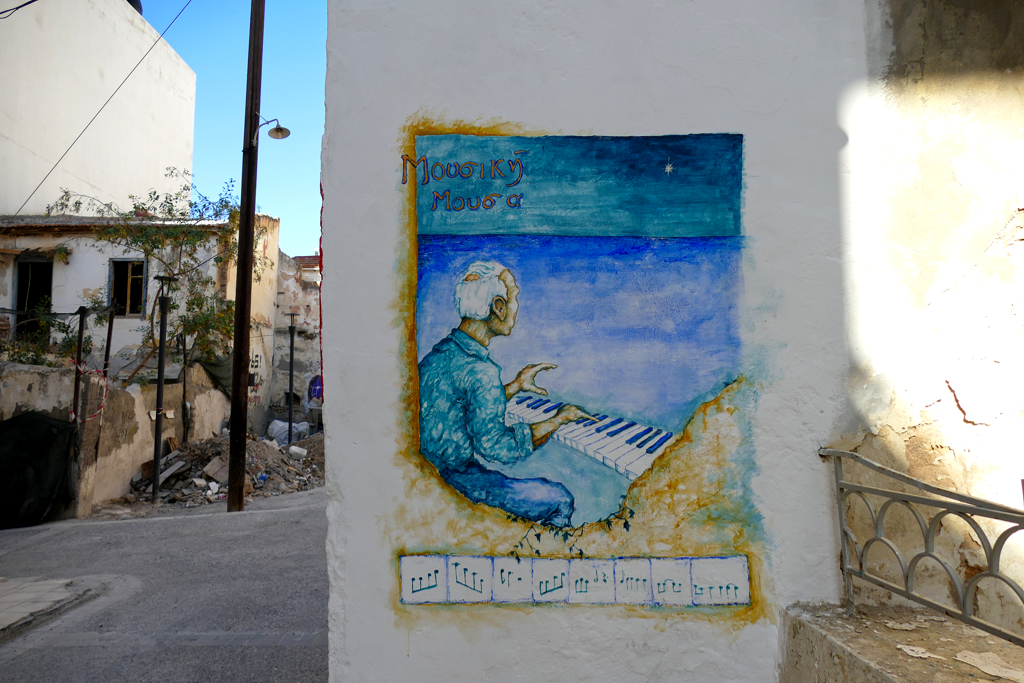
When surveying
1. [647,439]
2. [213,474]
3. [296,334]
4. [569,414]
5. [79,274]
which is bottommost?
[213,474]

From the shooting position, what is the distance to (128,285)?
13.5 metres

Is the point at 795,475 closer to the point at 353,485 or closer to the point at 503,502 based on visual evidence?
the point at 503,502

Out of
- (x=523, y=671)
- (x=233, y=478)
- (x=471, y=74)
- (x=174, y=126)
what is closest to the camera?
(x=523, y=671)

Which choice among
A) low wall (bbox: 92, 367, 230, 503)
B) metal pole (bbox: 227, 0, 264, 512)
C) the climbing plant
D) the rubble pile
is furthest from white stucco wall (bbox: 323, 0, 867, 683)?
Answer: the climbing plant

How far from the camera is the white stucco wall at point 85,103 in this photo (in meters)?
13.8

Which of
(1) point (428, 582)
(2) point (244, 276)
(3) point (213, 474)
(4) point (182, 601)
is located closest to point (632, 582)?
(1) point (428, 582)

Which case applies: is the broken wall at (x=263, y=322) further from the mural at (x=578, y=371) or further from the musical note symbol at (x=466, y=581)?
the musical note symbol at (x=466, y=581)

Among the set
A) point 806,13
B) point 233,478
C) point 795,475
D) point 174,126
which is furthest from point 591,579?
point 174,126

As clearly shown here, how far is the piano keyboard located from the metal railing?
691 mm

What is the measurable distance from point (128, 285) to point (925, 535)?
15339mm

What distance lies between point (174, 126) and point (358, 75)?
20.0 m

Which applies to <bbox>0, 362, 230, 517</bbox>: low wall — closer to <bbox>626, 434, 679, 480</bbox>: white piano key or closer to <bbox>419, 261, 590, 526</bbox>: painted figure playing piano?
<bbox>419, 261, 590, 526</bbox>: painted figure playing piano

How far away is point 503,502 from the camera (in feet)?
8.28

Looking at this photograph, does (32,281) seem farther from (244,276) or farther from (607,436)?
(607,436)
